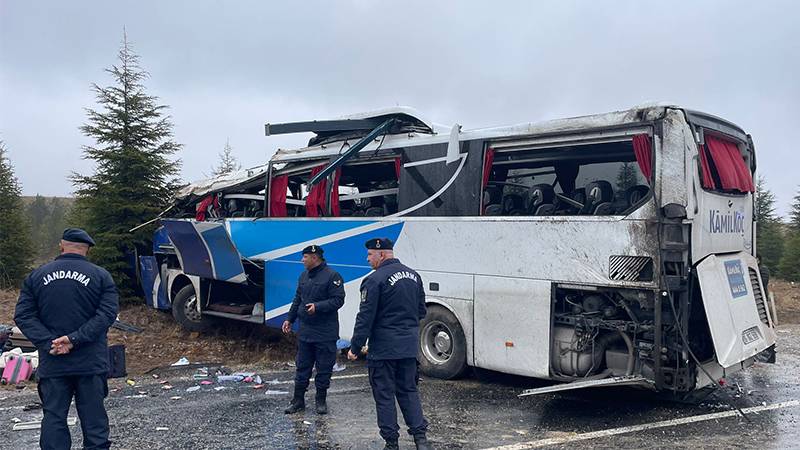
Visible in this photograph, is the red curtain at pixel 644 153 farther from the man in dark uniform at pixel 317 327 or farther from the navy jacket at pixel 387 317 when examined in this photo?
the man in dark uniform at pixel 317 327

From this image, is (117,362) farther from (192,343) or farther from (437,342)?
(437,342)

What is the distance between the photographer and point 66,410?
15.5 feet

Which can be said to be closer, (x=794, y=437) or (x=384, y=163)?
(x=794, y=437)

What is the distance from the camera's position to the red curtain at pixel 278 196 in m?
9.58

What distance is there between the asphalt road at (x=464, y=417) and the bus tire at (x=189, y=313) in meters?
3.20

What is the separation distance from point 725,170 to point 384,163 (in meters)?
3.95

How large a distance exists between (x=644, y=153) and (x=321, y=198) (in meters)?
4.42

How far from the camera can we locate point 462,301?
24.1 ft

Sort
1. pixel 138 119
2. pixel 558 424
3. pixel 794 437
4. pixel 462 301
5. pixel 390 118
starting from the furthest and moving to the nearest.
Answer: pixel 138 119, pixel 390 118, pixel 462 301, pixel 558 424, pixel 794 437

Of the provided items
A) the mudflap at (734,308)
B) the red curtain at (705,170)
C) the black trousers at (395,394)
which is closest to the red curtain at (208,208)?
the black trousers at (395,394)

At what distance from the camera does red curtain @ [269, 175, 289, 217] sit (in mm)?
9578

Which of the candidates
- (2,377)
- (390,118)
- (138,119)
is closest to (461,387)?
(390,118)

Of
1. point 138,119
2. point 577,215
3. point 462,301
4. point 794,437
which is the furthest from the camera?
point 138,119

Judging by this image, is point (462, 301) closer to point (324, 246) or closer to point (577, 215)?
point (577, 215)
